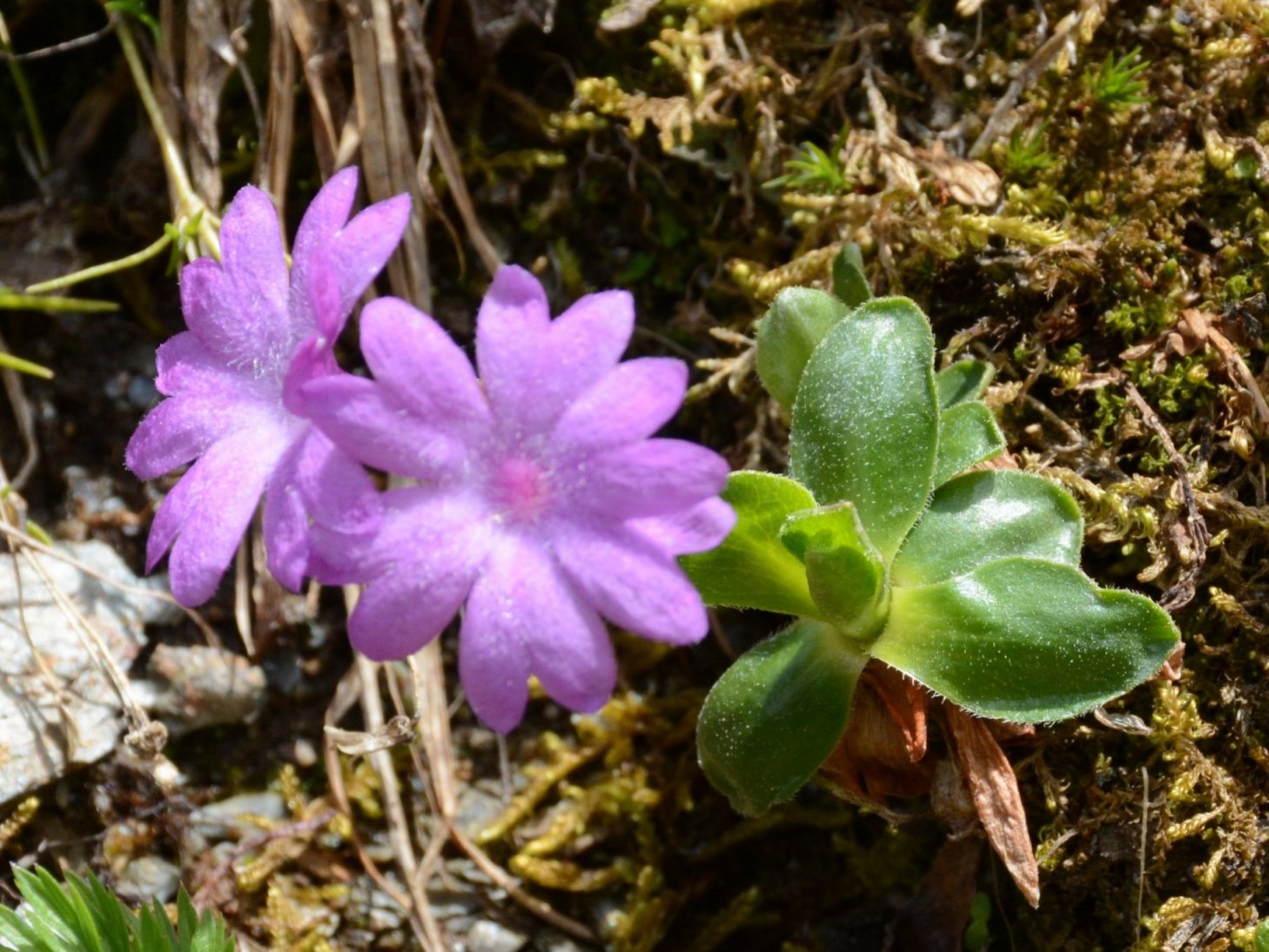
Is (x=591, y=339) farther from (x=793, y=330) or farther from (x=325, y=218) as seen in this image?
(x=793, y=330)

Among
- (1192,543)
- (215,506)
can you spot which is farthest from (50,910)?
(1192,543)

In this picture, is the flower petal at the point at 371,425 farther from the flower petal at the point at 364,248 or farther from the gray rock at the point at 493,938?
the gray rock at the point at 493,938

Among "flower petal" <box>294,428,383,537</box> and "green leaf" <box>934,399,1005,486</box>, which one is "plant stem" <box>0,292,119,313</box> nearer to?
"flower petal" <box>294,428,383,537</box>

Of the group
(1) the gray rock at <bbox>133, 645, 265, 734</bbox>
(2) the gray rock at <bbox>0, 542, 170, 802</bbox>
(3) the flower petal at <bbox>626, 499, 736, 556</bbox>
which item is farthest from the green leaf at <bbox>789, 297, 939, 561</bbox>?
(2) the gray rock at <bbox>0, 542, 170, 802</bbox>

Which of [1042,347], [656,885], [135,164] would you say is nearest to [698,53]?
[1042,347]

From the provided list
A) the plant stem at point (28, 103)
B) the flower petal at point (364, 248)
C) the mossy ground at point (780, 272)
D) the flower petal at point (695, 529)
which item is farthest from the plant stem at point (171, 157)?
the flower petal at point (695, 529)
